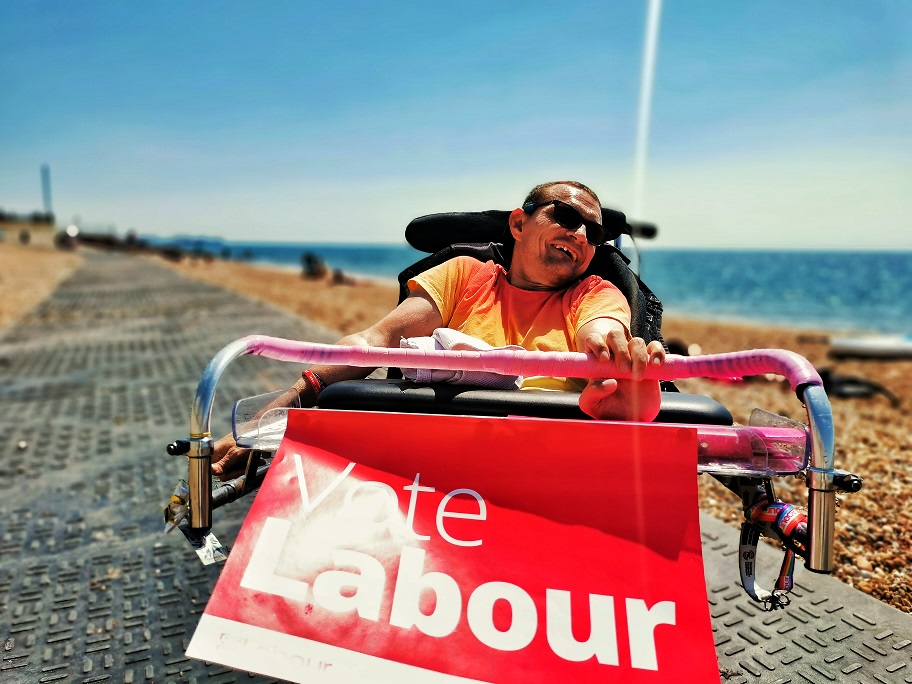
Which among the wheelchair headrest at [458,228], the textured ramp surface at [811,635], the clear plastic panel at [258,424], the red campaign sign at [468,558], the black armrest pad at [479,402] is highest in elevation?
the wheelchair headrest at [458,228]

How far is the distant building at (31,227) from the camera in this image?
68312 millimetres

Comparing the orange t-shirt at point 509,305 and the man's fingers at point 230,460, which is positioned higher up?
the orange t-shirt at point 509,305

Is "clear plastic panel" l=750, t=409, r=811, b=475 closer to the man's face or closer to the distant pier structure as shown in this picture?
the man's face

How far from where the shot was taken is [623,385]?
1777 millimetres

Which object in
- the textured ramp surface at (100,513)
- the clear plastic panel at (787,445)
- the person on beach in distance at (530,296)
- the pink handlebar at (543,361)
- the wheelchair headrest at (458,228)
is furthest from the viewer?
the wheelchair headrest at (458,228)

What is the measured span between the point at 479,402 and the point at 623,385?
1.35 ft

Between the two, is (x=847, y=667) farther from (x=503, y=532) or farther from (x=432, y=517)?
(x=432, y=517)

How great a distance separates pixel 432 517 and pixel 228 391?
15.5 feet

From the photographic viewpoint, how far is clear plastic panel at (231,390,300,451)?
1766mm

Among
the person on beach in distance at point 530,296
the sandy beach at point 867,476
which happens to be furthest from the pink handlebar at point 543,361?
the sandy beach at point 867,476

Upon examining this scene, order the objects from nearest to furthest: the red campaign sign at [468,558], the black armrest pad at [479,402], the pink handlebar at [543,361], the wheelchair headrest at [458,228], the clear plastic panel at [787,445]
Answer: the red campaign sign at [468,558] → the clear plastic panel at [787,445] → the pink handlebar at [543,361] → the black armrest pad at [479,402] → the wheelchair headrest at [458,228]

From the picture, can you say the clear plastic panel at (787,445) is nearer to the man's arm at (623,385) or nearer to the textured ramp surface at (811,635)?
the man's arm at (623,385)

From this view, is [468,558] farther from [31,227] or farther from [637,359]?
[31,227]

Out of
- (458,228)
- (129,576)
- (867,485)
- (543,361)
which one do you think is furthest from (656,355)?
(867,485)
